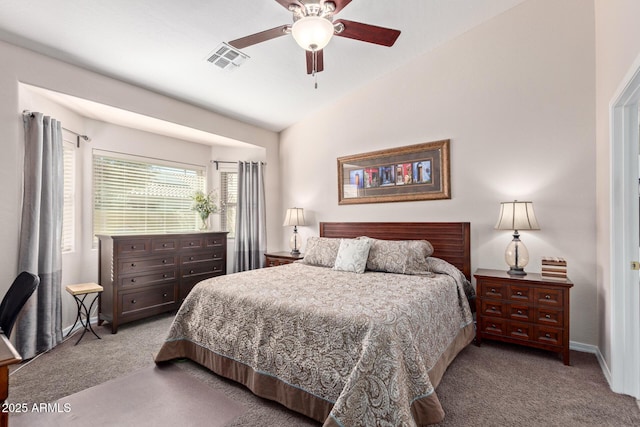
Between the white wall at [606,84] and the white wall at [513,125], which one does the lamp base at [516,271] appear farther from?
the white wall at [606,84]

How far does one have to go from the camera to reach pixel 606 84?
2584 millimetres

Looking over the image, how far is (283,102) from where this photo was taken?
445cm

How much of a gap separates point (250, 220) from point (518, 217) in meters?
3.71

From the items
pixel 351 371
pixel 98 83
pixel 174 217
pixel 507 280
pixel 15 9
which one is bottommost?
pixel 351 371

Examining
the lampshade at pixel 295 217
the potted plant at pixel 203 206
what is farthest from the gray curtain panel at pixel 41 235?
the lampshade at pixel 295 217

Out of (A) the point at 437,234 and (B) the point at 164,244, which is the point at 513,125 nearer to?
(A) the point at 437,234

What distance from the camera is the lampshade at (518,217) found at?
2.98 metres

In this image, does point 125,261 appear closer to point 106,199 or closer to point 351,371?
point 106,199

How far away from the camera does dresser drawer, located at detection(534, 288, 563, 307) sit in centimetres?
272

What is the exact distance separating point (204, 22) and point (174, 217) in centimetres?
303

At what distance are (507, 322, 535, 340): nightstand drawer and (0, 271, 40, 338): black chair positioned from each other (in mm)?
3670

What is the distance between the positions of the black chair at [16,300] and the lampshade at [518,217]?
3.69 m

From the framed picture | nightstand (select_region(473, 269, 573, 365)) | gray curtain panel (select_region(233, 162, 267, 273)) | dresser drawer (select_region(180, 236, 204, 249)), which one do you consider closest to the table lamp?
gray curtain panel (select_region(233, 162, 267, 273))

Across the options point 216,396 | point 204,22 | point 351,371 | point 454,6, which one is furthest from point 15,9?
point 454,6
